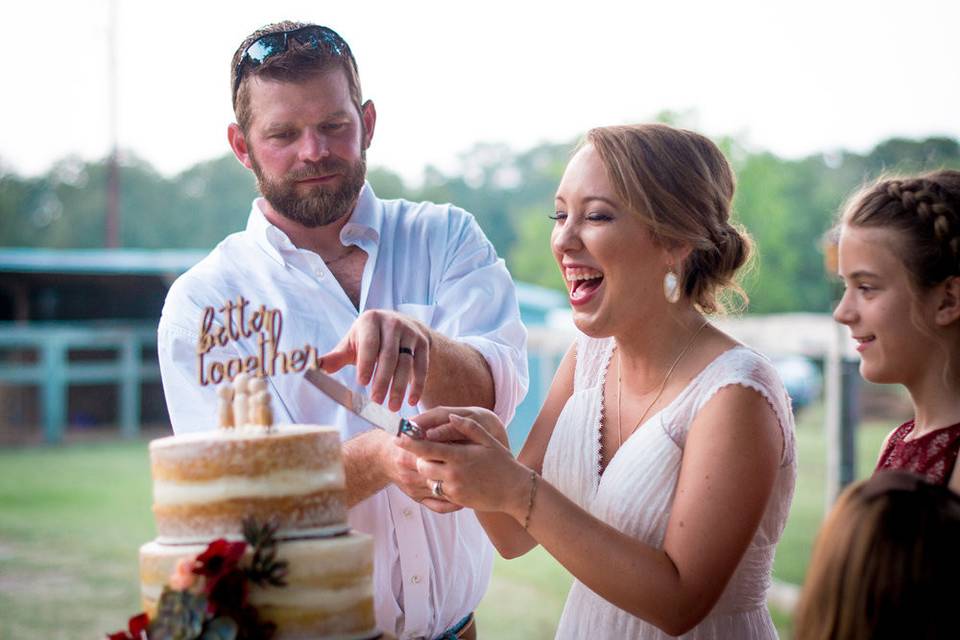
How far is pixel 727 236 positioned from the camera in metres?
2.72

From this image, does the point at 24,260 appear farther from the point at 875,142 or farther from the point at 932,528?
the point at 932,528

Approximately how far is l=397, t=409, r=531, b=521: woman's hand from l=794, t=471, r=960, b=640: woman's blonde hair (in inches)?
27.0

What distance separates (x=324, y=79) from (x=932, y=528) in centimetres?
192

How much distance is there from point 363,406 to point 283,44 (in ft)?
3.78

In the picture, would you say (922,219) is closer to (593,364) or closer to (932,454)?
(932,454)

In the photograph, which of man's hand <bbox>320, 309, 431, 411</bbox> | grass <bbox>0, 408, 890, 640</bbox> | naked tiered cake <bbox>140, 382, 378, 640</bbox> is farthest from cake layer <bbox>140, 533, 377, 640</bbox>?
grass <bbox>0, 408, 890, 640</bbox>

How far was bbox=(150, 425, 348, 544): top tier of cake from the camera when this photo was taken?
207 centimetres

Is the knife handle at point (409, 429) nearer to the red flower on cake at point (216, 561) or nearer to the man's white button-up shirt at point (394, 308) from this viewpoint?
the red flower on cake at point (216, 561)

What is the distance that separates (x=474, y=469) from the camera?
2.33 meters

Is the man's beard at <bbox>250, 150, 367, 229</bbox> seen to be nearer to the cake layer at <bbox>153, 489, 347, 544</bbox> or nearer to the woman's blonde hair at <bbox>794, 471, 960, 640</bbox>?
the cake layer at <bbox>153, 489, 347, 544</bbox>

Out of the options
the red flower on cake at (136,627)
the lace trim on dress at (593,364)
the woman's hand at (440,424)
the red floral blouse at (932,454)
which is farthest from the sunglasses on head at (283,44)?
the red floral blouse at (932,454)

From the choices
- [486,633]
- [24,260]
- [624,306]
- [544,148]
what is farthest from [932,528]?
[544,148]

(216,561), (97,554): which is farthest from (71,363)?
(216,561)

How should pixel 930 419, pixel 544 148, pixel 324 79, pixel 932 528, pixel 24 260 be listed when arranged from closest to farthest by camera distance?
pixel 932 528 → pixel 930 419 → pixel 324 79 → pixel 24 260 → pixel 544 148
